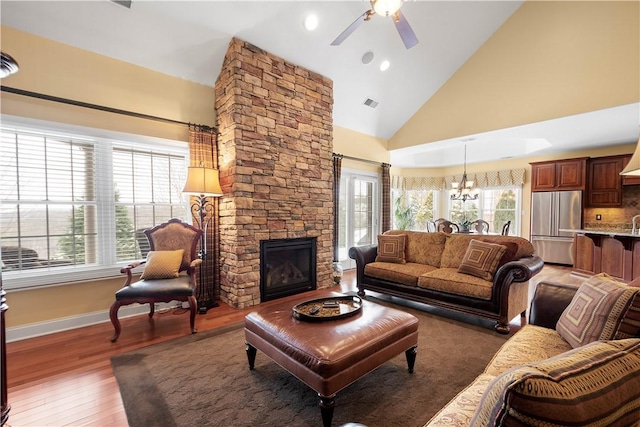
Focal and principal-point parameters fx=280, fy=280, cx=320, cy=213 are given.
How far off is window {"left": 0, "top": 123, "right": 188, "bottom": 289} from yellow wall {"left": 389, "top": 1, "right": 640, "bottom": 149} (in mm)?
5040

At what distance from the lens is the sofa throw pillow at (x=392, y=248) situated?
13.4ft

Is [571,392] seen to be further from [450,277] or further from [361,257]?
[361,257]

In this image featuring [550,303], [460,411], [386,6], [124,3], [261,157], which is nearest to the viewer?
[460,411]

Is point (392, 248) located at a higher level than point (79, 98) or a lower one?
lower

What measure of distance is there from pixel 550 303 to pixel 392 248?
222 centimetres

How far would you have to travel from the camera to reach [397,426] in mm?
1661

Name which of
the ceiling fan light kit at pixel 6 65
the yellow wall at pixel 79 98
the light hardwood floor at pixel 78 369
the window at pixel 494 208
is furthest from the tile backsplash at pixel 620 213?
the ceiling fan light kit at pixel 6 65

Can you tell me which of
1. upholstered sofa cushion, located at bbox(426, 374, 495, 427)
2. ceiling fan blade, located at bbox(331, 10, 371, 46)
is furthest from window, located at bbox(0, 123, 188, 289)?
upholstered sofa cushion, located at bbox(426, 374, 495, 427)

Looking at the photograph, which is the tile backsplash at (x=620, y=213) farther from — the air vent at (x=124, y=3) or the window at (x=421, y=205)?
the air vent at (x=124, y=3)

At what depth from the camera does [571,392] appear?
0.59 meters

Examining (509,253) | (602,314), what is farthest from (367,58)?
(602,314)

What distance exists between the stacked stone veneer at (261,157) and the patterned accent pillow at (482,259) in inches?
85.6

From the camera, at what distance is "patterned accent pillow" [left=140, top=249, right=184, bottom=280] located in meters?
3.05

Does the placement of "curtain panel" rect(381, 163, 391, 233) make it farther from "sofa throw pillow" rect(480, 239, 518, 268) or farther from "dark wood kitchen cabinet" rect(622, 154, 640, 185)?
"dark wood kitchen cabinet" rect(622, 154, 640, 185)
